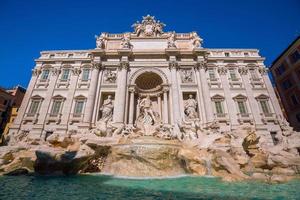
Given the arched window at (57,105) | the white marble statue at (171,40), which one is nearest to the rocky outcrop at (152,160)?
the arched window at (57,105)

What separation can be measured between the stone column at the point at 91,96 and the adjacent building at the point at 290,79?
Result: 28064 millimetres

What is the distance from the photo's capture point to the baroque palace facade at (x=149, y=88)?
19422 mm

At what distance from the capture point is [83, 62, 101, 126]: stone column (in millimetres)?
18938

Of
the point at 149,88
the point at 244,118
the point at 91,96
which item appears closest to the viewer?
the point at 244,118

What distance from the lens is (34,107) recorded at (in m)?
20.7

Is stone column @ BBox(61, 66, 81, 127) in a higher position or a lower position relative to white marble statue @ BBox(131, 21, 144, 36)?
lower

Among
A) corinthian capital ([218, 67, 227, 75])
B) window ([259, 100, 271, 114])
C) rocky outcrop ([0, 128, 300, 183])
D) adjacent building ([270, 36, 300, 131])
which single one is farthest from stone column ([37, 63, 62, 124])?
adjacent building ([270, 36, 300, 131])

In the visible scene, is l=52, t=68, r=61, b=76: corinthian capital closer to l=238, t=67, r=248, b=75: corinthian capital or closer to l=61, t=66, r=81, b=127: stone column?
l=61, t=66, r=81, b=127: stone column

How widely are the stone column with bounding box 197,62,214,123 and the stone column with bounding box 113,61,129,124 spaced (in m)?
9.83

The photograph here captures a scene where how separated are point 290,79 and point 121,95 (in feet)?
84.3

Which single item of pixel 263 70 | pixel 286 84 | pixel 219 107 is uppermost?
pixel 263 70

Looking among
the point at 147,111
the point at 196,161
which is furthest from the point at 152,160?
the point at 147,111

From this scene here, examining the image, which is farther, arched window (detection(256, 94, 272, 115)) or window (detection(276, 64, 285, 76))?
window (detection(276, 64, 285, 76))

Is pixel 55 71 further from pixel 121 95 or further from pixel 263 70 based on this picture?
pixel 263 70
